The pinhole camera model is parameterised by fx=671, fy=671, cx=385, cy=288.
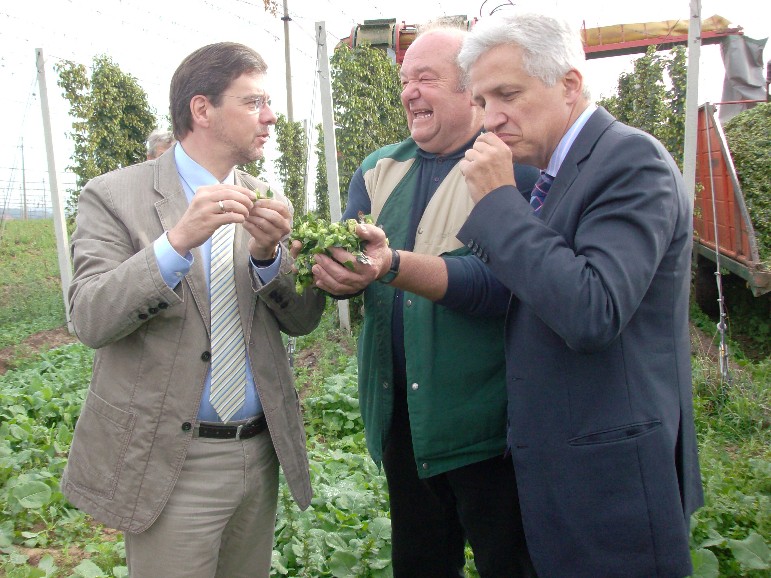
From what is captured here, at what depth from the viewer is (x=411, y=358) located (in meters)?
2.10

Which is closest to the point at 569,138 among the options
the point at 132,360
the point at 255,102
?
the point at 255,102

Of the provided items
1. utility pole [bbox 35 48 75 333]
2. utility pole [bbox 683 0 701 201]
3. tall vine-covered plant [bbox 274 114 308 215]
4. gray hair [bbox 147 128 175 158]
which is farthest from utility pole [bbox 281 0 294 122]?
utility pole [bbox 683 0 701 201]

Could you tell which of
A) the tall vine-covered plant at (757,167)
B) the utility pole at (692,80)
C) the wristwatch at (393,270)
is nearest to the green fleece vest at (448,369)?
the wristwatch at (393,270)

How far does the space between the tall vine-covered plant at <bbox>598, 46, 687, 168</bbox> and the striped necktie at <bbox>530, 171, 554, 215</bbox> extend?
575 cm

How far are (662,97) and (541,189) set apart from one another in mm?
6036

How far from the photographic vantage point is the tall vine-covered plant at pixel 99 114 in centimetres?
895

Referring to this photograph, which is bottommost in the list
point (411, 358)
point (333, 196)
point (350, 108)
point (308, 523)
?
point (308, 523)

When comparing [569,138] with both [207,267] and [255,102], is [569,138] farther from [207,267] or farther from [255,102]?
[207,267]

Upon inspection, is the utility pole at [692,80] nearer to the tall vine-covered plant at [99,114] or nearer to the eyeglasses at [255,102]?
the eyeglasses at [255,102]

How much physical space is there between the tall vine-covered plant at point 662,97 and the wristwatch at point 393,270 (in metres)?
5.86

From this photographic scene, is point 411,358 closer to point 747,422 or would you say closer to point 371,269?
point 371,269

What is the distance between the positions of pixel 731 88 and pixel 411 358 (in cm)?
1026

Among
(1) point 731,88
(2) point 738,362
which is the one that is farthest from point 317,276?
(1) point 731,88

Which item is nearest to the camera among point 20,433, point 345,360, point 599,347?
point 599,347
